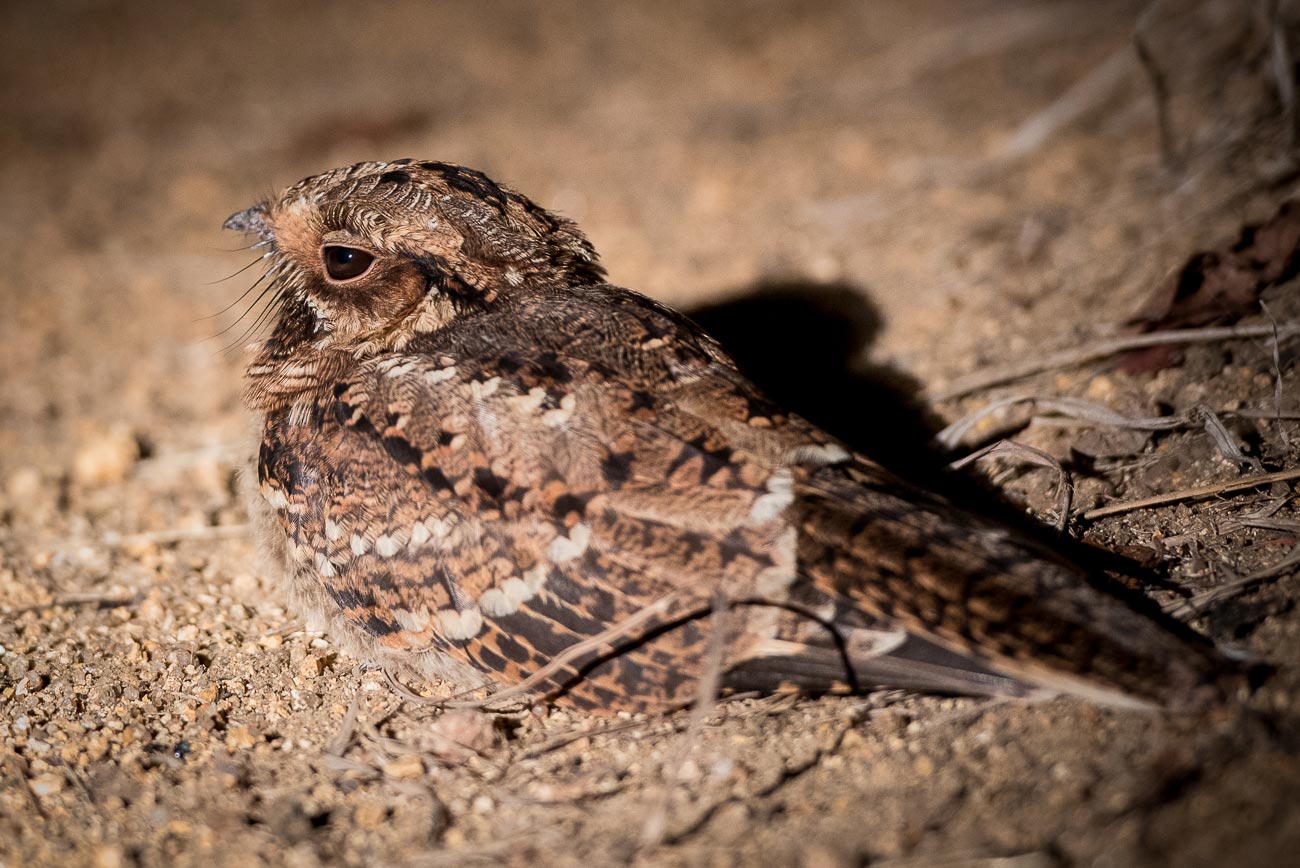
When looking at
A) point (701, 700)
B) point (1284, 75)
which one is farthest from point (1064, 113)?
point (701, 700)

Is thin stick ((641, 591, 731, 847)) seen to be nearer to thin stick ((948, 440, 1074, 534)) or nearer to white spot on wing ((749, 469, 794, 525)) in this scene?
white spot on wing ((749, 469, 794, 525))

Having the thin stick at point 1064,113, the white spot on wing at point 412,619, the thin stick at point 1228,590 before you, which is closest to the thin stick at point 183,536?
the white spot on wing at point 412,619

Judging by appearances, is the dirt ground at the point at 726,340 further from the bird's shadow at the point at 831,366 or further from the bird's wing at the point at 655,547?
Result: the bird's wing at the point at 655,547

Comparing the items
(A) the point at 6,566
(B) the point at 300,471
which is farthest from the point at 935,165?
(A) the point at 6,566

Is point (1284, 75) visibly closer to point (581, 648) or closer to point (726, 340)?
point (726, 340)

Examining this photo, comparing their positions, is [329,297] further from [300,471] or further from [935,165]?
[935,165]
